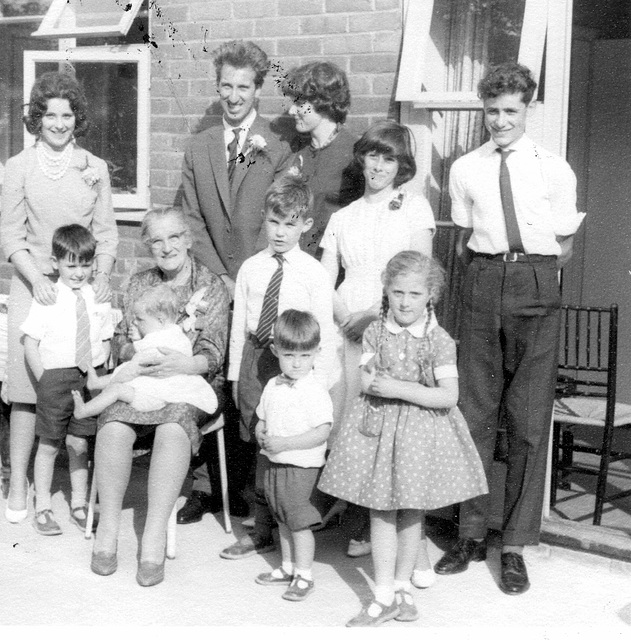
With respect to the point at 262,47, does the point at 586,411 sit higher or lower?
lower

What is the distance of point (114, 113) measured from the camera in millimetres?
5973

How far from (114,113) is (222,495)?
2380mm

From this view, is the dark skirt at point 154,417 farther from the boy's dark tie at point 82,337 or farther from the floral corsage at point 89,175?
the floral corsage at point 89,175

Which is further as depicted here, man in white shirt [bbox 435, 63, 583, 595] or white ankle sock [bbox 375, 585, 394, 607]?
man in white shirt [bbox 435, 63, 583, 595]

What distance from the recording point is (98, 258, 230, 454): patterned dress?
4379 millimetres

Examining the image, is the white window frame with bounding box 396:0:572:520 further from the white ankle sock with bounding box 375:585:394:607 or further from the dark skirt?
the dark skirt

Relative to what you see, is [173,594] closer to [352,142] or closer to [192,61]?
[352,142]

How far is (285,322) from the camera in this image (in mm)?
3979

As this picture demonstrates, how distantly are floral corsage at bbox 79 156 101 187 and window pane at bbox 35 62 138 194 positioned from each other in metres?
0.85

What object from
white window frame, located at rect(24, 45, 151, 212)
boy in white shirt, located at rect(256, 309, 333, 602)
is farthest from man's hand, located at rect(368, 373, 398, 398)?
white window frame, located at rect(24, 45, 151, 212)

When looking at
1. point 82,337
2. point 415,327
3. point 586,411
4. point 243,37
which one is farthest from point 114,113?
point 586,411

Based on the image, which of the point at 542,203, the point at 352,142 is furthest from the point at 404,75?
the point at 542,203

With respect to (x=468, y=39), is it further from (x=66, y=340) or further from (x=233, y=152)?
(x=66, y=340)

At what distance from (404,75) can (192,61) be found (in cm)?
132
